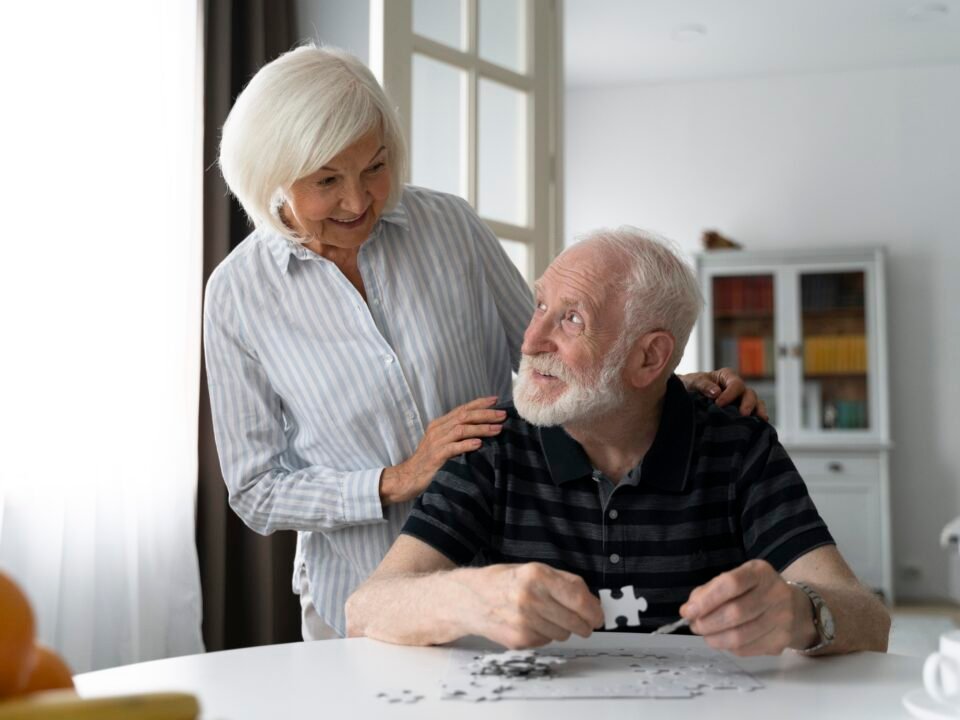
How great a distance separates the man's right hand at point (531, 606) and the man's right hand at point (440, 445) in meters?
Result: 0.43

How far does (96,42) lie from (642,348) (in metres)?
2.15

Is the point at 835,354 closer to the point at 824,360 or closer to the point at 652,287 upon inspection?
the point at 824,360

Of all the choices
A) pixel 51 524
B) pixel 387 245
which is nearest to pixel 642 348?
pixel 387 245

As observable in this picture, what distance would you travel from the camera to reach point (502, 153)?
307 cm

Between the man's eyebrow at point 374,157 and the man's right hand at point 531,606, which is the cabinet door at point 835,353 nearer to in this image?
the man's eyebrow at point 374,157

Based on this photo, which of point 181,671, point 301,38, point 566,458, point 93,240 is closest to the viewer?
point 181,671

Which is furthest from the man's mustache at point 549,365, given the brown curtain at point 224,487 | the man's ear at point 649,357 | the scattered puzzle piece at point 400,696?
the brown curtain at point 224,487

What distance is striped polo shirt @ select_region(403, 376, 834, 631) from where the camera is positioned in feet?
5.33

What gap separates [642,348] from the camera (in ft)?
5.78

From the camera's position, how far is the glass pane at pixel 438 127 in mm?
2779

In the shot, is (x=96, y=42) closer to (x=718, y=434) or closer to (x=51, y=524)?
(x=51, y=524)

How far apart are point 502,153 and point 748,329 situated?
13.7 ft

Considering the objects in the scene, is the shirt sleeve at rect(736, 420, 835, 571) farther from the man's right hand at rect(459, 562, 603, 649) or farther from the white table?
the man's right hand at rect(459, 562, 603, 649)

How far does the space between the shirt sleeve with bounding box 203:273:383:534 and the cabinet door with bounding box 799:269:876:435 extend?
5338 millimetres
